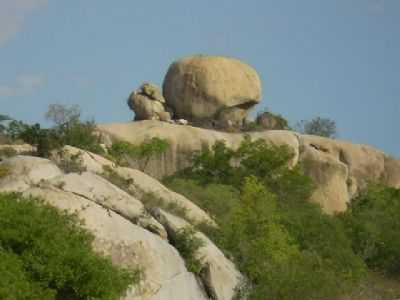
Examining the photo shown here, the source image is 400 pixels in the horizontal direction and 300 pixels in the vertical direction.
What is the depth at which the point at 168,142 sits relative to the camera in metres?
55.8

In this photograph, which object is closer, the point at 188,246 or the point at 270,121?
the point at 188,246

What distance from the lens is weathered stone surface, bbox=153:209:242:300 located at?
26234 mm

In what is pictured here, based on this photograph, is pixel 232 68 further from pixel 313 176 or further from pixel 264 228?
pixel 264 228

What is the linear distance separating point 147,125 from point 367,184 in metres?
13.9

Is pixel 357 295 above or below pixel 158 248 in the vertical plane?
below

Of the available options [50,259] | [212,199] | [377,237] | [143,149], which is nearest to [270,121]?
[143,149]

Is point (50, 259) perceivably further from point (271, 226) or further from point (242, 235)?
point (271, 226)

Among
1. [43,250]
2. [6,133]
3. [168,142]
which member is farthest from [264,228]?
[168,142]

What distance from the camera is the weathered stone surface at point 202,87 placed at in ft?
201

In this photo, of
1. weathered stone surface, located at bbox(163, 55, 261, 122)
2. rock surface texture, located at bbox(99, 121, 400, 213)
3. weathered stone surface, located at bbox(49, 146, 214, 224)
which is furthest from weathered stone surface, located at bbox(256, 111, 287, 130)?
weathered stone surface, located at bbox(49, 146, 214, 224)

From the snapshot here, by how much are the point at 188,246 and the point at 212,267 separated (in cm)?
87

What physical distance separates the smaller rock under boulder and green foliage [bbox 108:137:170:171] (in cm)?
560

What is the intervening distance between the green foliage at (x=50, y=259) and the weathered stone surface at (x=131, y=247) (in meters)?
0.95

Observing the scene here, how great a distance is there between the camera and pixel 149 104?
61312mm
